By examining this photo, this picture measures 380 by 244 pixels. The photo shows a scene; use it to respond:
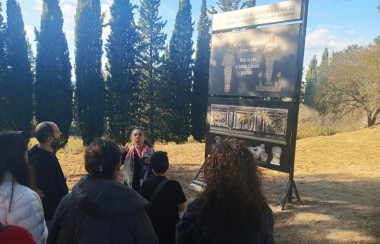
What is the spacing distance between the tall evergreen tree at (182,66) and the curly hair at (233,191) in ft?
77.7

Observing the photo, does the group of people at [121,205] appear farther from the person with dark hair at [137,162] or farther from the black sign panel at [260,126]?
the black sign panel at [260,126]

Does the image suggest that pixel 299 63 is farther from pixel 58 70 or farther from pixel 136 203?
pixel 58 70

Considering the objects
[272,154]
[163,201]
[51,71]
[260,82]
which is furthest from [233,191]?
[51,71]

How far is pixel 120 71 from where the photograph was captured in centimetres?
2356

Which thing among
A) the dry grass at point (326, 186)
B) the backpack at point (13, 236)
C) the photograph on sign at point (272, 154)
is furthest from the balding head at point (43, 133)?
the dry grass at point (326, 186)

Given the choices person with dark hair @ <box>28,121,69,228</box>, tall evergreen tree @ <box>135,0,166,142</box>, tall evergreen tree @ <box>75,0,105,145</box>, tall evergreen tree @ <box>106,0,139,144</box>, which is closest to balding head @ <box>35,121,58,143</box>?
person with dark hair @ <box>28,121,69,228</box>

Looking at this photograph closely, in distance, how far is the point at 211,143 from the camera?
25.5 ft

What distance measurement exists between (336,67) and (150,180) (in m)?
26.8

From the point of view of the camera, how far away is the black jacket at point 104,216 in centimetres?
195

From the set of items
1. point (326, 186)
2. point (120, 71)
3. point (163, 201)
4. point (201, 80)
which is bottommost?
point (326, 186)

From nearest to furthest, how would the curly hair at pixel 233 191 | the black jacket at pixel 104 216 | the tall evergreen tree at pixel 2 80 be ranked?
the curly hair at pixel 233 191, the black jacket at pixel 104 216, the tall evergreen tree at pixel 2 80

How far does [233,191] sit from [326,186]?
23.4 ft

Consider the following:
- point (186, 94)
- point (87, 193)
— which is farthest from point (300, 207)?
point (186, 94)

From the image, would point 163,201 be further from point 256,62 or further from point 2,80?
point 2,80
